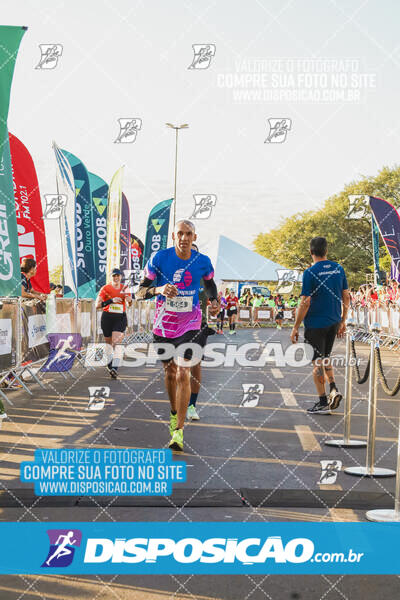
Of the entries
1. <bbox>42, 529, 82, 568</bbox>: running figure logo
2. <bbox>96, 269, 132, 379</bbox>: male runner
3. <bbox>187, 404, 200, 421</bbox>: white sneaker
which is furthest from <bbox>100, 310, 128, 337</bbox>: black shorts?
<bbox>42, 529, 82, 568</bbox>: running figure logo

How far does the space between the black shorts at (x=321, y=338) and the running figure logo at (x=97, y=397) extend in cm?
277

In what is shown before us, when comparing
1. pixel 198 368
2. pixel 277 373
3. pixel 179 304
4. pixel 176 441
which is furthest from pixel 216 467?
pixel 277 373

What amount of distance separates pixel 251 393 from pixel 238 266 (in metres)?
34.0

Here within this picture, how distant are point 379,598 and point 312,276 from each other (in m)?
5.99

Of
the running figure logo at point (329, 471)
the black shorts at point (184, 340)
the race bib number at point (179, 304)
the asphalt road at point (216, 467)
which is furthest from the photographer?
the race bib number at point (179, 304)

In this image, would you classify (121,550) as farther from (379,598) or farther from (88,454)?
(88,454)

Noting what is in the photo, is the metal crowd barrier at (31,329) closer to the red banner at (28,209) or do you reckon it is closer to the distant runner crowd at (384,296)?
the red banner at (28,209)

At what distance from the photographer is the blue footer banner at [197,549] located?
3.64 meters

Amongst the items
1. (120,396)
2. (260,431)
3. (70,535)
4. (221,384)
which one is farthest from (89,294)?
(70,535)

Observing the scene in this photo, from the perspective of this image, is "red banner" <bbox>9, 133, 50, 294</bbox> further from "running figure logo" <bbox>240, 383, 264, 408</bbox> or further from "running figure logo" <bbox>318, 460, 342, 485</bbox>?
"running figure logo" <bbox>318, 460, 342, 485</bbox>

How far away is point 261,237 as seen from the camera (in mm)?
83875

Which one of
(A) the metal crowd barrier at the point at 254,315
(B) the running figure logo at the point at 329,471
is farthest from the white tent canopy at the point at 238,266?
(B) the running figure logo at the point at 329,471

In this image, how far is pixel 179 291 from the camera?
22.7 feet

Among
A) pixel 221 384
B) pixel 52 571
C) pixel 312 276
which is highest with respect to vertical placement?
pixel 312 276
